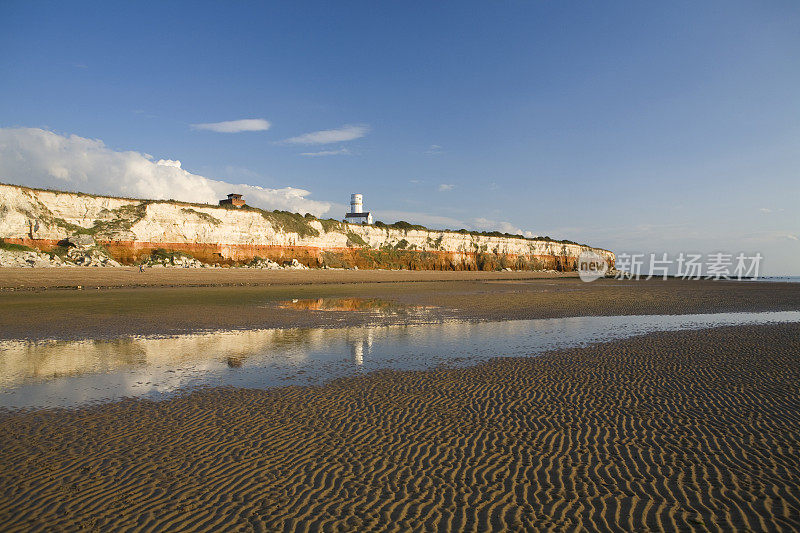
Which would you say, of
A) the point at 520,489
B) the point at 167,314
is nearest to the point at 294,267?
the point at 167,314

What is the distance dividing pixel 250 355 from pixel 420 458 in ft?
25.0

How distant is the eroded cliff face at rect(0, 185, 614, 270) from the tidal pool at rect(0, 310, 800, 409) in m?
40.8

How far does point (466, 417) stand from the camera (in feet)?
24.2

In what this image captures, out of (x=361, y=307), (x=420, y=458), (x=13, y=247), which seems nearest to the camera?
(x=420, y=458)

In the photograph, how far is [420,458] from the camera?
5766mm

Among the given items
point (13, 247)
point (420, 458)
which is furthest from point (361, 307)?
point (13, 247)

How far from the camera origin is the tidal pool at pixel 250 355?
887 cm

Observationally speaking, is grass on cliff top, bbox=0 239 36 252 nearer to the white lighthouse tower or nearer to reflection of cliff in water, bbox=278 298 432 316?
reflection of cliff in water, bbox=278 298 432 316

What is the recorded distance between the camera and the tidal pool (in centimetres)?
887

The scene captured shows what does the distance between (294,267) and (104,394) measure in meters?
52.9

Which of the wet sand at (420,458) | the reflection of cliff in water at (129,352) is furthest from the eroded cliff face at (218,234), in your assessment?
the wet sand at (420,458)

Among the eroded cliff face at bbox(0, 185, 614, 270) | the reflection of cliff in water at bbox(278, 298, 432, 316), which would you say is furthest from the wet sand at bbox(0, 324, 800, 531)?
the eroded cliff face at bbox(0, 185, 614, 270)

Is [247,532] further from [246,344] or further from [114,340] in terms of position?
[114,340]

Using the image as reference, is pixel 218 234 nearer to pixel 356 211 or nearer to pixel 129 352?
pixel 129 352
